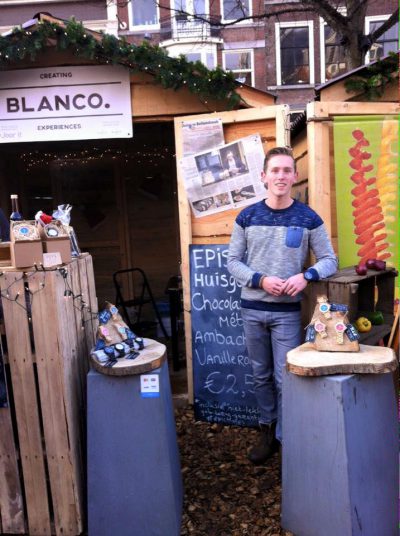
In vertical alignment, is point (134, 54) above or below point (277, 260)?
above

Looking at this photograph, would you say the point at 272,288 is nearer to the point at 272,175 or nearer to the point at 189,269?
the point at 272,175

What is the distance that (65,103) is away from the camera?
393 cm

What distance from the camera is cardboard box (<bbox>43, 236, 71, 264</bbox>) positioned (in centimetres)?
247

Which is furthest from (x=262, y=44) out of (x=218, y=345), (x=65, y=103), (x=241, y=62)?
(x=218, y=345)

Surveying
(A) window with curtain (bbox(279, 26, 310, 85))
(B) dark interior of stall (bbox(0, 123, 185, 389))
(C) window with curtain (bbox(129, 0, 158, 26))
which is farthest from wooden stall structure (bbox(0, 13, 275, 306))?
(C) window with curtain (bbox(129, 0, 158, 26))

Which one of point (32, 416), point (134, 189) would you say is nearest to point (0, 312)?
point (32, 416)

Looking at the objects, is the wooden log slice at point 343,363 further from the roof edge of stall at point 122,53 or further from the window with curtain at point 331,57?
the window with curtain at point 331,57

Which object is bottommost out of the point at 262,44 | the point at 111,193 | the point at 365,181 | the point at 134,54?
the point at 365,181

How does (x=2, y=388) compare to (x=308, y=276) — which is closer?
(x=2, y=388)

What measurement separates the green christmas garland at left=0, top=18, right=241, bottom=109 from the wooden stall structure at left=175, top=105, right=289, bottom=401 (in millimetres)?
146

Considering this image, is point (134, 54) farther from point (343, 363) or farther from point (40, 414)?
point (343, 363)

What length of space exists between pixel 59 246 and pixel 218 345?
1654 millimetres

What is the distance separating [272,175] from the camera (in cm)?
270

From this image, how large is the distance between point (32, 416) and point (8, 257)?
84cm
